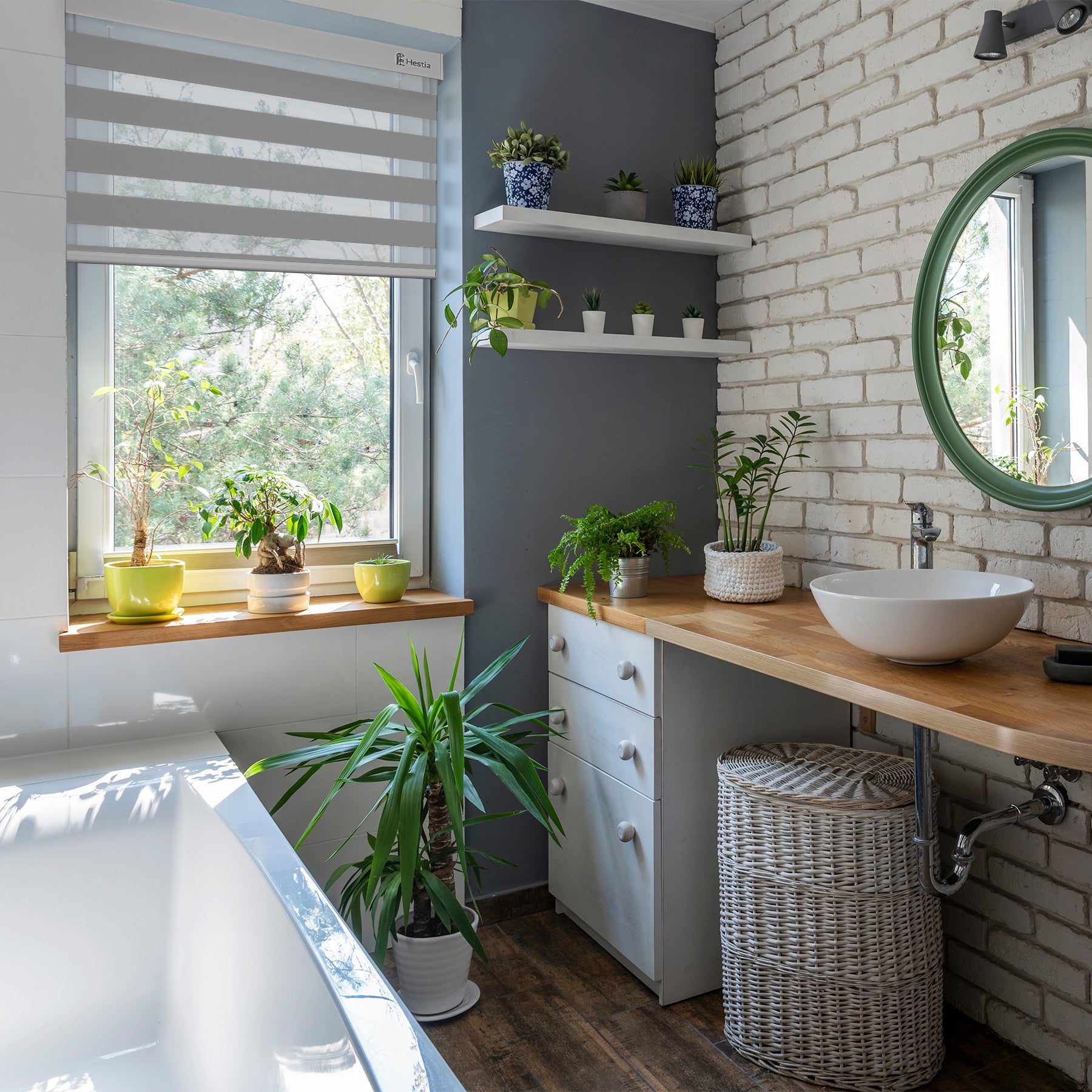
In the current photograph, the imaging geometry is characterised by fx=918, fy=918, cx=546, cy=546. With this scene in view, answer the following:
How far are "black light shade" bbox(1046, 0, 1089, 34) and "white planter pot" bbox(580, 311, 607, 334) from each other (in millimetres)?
1092

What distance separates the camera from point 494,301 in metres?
2.26

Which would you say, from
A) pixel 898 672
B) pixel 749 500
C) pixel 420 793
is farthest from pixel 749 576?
pixel 420 793

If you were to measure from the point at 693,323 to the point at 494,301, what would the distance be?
1.93 ft

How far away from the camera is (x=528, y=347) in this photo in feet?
7.39

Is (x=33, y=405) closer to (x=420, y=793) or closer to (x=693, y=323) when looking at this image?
(x=420, y=793)

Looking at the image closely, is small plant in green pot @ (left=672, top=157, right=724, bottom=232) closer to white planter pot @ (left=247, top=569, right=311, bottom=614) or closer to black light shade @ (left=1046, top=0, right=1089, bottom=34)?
black light shade @ (left=1046, top=0, right=1089, bottom=34)

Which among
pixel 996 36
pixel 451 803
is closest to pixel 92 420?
pixel 451 803

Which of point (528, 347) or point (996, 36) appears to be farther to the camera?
point (528, 347)

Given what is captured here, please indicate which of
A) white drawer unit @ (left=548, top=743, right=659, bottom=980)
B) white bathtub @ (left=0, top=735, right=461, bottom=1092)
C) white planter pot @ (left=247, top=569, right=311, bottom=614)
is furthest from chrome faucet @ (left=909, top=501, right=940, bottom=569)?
white planter pot @ (left=247, top=569, right=311, bottom=614)

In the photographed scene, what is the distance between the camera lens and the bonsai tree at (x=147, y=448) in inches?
82.7

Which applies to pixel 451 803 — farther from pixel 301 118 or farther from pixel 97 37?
pixel 97 37

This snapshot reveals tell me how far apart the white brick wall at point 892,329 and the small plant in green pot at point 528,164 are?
61cm

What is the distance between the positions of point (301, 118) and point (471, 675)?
4.78 ft

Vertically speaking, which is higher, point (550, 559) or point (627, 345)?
point (627, 345)
